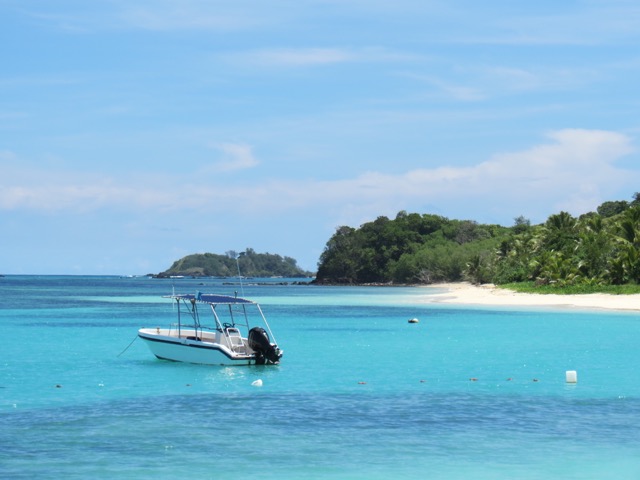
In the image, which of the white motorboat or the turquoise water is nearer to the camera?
the turquoise water

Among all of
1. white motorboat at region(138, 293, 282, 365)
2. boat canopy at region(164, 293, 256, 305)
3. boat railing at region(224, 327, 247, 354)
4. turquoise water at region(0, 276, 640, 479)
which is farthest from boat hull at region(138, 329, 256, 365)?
boat canopy at region(164, 293, 256, 305)

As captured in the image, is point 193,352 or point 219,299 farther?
point 219,299

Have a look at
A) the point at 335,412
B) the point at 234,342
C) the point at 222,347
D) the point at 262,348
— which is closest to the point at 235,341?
the point at 234,342

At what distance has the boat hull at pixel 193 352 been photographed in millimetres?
32094

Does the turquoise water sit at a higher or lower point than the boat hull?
lower

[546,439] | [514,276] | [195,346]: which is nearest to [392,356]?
[195,346]

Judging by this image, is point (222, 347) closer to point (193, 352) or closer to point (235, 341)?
point (235, 341)

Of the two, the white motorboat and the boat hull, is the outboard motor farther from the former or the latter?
the boat hull

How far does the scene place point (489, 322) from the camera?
2334 inches

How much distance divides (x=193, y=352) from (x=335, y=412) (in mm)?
11432

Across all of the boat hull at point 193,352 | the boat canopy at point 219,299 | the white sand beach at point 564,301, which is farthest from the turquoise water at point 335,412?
the white sand beach at point 564,301

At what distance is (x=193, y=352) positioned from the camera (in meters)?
33.0

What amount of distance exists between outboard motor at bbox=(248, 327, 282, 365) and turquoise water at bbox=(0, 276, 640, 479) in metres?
0.49

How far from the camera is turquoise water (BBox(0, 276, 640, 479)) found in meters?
17.2
